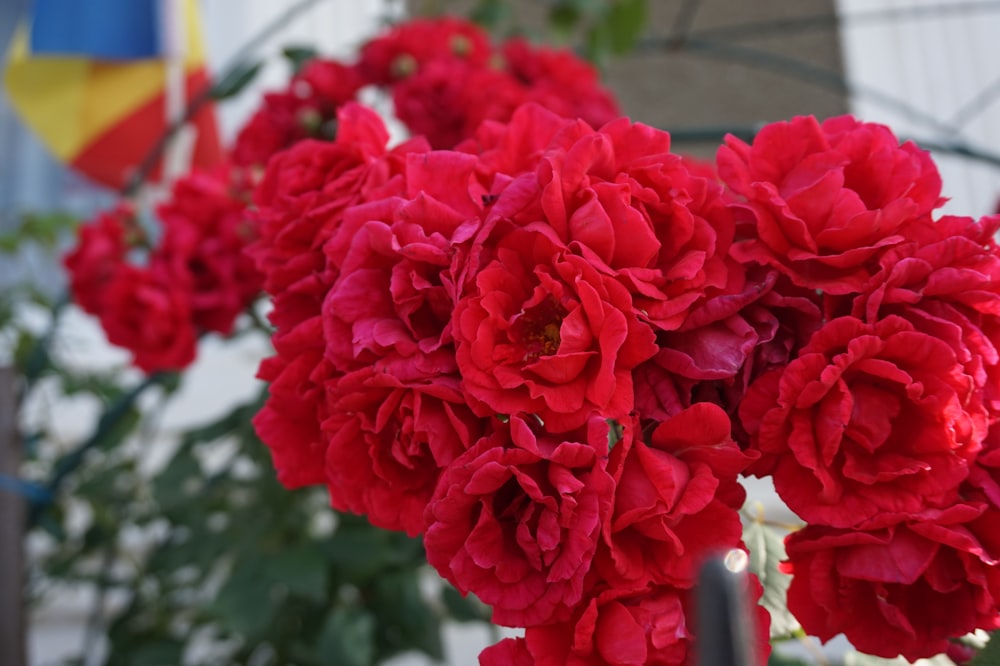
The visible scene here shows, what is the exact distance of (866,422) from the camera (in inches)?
11.6

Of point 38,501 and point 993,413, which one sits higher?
point 993,413

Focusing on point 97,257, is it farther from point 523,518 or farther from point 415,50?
point 523,518

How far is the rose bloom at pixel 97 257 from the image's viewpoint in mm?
885

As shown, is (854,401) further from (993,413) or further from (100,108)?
(100,108)

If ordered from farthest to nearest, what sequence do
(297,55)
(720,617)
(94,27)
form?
1. (94,27)
2. (297,55)
3. (720,617)

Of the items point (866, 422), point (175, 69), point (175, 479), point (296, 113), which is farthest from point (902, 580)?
point (175, 69)

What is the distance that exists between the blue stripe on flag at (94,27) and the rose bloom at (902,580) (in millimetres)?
1413

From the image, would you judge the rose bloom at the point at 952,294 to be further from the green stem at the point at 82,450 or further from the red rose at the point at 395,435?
the green stem at the point at 82,450

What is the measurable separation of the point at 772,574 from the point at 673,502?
0.12m

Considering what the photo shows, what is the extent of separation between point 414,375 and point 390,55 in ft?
2.24

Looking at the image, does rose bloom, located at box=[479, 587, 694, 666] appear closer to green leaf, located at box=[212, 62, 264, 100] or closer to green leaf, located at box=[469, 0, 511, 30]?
green leaf, located at box=[212, 62, 264, 100]

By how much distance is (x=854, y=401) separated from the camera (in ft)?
0.98

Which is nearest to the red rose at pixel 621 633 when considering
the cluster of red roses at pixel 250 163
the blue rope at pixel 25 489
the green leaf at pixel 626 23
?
the cluster of red roses at pixel 250 163

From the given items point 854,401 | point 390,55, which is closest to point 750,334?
point 854,401
